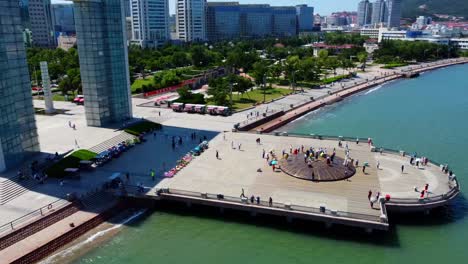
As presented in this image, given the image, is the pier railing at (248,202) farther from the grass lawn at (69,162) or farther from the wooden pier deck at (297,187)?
A: the grass lawn at (69,162)

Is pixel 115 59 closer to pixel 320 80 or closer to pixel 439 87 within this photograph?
pixel 320 80

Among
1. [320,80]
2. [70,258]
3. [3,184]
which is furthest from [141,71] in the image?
[70,258]

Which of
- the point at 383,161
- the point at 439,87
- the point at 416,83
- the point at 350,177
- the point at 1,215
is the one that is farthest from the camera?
the point at 416,83

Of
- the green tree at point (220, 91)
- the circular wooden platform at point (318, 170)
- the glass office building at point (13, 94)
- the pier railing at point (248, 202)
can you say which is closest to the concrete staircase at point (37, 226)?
the pier railing at point (248, 202)

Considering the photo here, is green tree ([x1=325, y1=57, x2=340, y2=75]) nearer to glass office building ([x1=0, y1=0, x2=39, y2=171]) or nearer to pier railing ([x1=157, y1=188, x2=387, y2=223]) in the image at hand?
pier railing ([x1=157, y1=188, x2=387, y2=223])

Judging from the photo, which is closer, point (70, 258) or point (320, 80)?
point (70, 258)
